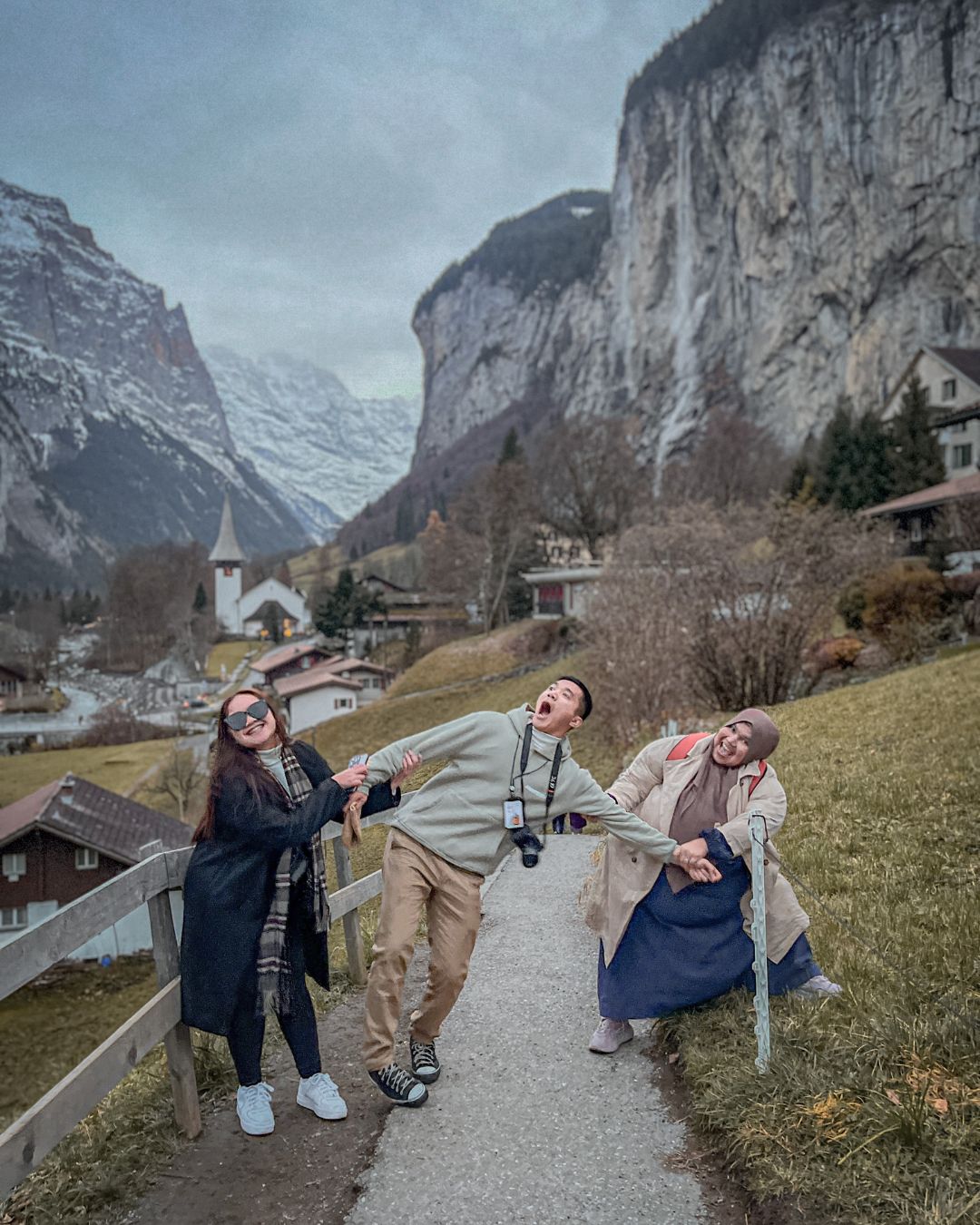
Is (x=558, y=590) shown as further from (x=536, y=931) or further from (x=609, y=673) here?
(x=536, y=931)

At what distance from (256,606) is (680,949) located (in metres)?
125

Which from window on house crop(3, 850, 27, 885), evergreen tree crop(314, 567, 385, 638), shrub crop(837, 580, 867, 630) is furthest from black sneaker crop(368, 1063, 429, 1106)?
evergreen tree crop(314, 567, 385, 638)

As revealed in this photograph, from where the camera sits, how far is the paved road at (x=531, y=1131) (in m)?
3.43

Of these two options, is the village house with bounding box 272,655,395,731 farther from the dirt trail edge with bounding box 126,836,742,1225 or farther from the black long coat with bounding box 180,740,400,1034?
the black long coat with bounding box 180,740,400,1034

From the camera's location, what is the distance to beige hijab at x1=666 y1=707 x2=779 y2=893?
14.5 ft

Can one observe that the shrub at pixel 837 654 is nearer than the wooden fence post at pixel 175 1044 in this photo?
No

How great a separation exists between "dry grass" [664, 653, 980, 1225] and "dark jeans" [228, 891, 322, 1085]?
6.05 feet

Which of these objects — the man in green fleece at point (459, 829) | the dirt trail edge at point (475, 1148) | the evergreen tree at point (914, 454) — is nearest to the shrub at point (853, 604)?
the dirt trail edge at point (475, 1148)

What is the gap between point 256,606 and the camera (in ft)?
409

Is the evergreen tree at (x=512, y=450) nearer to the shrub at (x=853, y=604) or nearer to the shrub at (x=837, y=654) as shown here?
the shrub at (x=853, y=604)

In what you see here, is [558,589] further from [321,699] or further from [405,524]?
[405,524]

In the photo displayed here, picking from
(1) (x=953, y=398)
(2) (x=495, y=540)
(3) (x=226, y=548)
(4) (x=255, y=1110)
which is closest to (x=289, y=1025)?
(4) (x=255, y=1110)

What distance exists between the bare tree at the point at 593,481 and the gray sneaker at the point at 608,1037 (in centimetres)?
4940

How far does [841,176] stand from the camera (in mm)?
90250
